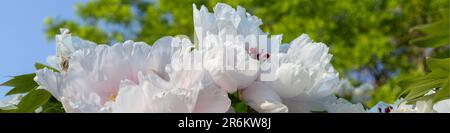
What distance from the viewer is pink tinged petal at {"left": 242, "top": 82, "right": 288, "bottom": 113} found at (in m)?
0.80

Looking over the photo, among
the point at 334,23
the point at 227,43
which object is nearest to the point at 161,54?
the point at 227,43

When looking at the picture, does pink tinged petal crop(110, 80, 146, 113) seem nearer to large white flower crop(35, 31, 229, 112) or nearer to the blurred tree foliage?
large white flower crop(35, 31, 229, 112)

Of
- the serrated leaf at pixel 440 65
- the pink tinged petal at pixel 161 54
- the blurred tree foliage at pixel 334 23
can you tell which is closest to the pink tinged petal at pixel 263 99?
the pink tinged petal at pixel 161 54

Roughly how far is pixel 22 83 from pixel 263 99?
14.9 inches

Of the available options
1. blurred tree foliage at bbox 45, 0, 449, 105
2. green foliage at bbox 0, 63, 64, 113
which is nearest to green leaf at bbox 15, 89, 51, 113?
green foliage at bbox 0, 63, 64, 113

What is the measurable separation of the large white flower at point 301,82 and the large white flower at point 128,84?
7 centimetres

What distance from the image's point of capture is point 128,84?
2.50 feet

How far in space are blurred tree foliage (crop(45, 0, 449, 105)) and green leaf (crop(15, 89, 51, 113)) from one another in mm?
8604

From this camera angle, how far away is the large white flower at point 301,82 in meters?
0.82

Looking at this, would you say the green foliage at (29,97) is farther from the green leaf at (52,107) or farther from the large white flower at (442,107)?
the large white flower at (442,107)

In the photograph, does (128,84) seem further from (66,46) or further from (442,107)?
(442,107)
